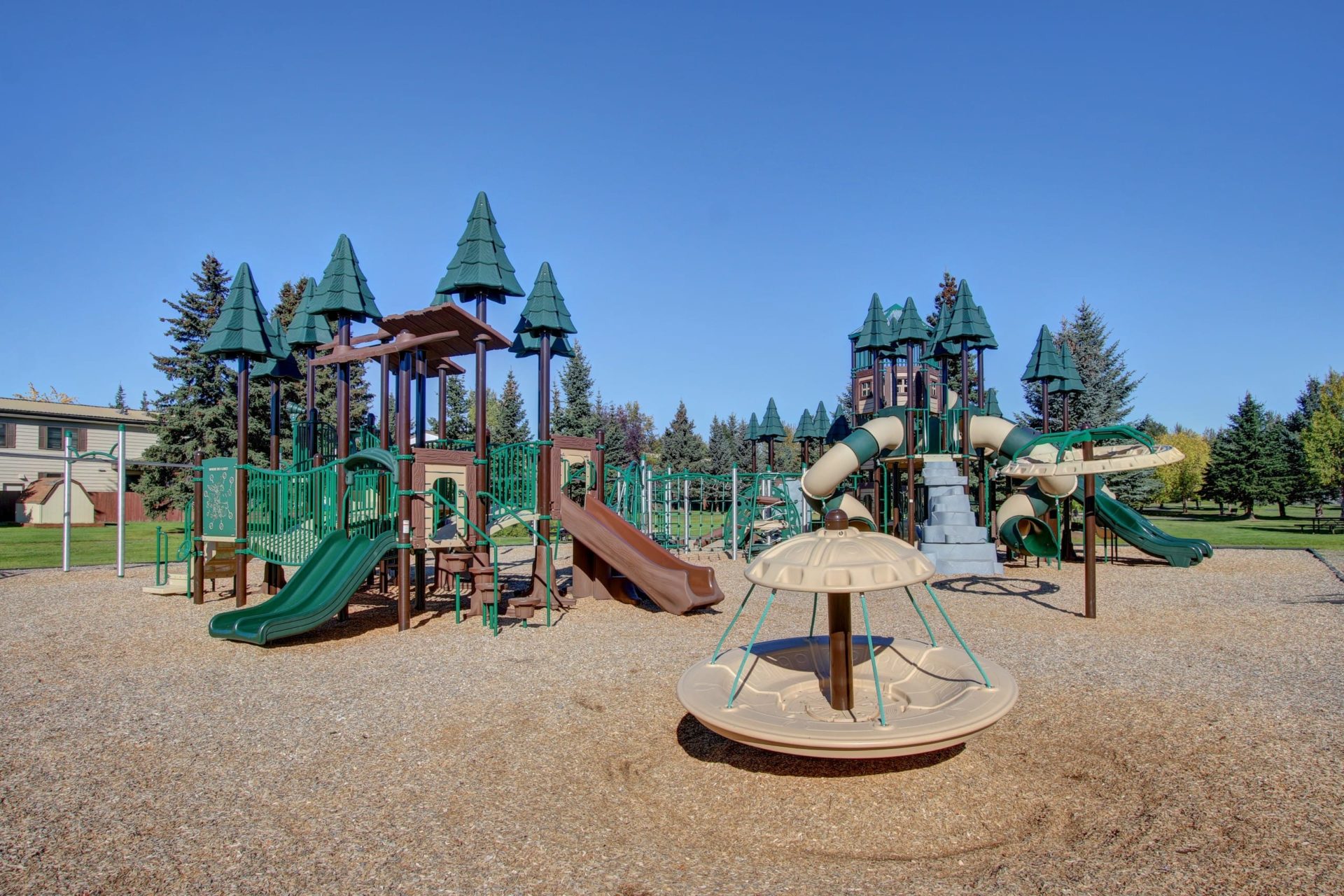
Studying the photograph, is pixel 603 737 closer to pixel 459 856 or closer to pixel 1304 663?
pixel 459 856

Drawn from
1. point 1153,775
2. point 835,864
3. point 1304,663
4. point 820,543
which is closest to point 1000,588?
point 1304,663

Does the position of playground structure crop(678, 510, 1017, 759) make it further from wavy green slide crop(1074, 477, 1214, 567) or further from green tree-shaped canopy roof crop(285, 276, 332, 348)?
green tree-shaped canopy roof crop(285, 276, 332, 348)

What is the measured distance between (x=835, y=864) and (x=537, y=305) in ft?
33.4

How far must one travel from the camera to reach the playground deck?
12.4 ft

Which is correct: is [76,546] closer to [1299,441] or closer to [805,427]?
[805,427]

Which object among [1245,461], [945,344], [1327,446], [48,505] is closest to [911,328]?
[945,344]

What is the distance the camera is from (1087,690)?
683 cm

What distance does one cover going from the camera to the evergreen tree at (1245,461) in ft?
146

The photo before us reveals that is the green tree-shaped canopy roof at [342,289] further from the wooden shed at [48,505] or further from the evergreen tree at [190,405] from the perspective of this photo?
the wooden shed at [48,505]

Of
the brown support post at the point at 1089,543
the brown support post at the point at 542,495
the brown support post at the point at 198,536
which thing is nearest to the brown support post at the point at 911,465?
the brown support post at the point at 1089,543

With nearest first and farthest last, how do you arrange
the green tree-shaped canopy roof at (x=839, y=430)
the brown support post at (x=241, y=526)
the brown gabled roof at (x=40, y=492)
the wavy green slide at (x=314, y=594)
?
1. the wavy green slide at (x=314, y=594)
2. the brown support post at (x=241, y=526)
3. the green tree-shaped canopy roof at (x=839, y=430)
4. the brown gabled roof at (x=40, y=492)

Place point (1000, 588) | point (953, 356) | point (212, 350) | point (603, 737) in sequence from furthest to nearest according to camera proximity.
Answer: point (953, 356)
point (1000, 588)
point (212, 350)
point (603, 737)

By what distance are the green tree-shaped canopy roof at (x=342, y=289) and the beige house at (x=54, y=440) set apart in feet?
106

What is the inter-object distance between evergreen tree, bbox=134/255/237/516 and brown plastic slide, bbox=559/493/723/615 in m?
27.0
